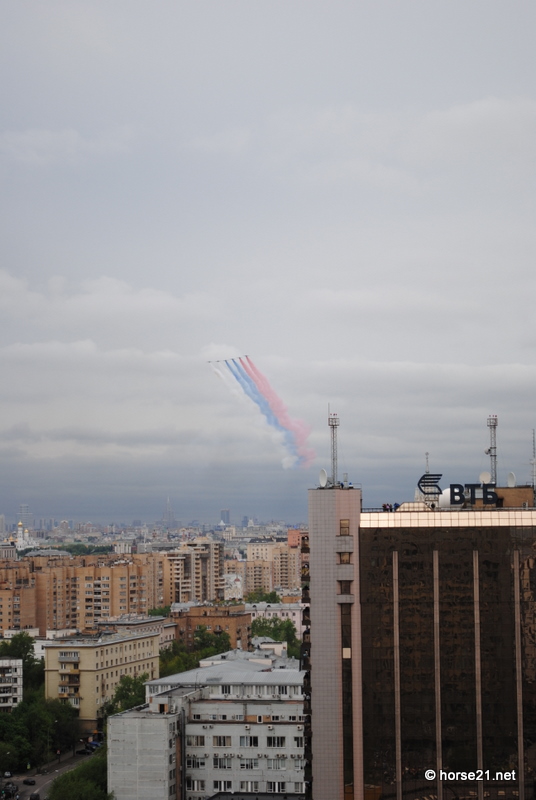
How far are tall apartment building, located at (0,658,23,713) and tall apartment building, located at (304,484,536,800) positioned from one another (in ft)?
238

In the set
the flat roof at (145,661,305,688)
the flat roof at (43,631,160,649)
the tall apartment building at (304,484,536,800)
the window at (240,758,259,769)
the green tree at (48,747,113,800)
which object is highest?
the tall apartment building at (304,484,536,800)

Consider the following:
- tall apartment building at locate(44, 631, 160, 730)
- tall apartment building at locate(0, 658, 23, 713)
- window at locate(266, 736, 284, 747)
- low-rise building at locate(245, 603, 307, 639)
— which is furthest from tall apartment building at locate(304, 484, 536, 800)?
low-rise building at locate(245, 603, 307, 639)

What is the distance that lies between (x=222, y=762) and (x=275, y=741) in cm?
411

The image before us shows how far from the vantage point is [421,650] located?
5322cm

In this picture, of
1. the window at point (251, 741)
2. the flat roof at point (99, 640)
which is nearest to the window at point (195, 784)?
the window at point (251, 741)

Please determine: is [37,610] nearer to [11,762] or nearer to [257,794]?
[11,762]

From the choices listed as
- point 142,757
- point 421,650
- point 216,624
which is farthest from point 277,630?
point 421,650

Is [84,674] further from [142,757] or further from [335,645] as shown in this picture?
[335,645]

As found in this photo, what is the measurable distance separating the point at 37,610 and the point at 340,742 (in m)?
140

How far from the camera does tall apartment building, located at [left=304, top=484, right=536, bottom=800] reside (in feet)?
171

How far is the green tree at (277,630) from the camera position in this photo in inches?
6560

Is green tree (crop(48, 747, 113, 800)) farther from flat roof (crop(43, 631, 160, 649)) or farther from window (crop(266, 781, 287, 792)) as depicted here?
flat roof (crop(43, 631, 160, 649))

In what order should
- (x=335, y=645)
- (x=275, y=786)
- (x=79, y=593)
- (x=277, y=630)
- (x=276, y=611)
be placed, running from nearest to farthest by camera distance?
(x=335, y=645)
(x=275, y=786)
(x=277, y=630)
(x=79, y=593)
(x=276, y=611)

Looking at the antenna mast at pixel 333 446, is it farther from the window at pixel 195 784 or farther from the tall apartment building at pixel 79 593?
the tall apartment building at pixel 79 593
